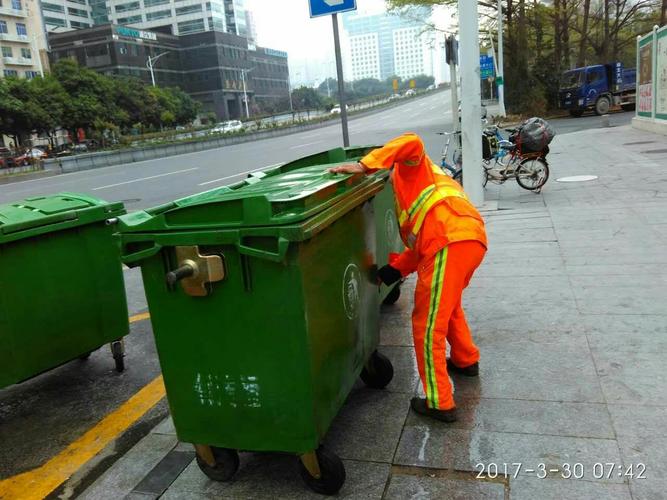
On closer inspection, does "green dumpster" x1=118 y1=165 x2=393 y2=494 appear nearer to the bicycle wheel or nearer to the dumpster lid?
the dumpster lid

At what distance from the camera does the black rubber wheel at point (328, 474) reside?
2555 millimetres

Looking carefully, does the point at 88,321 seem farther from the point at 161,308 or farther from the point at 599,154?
the point at 599,154

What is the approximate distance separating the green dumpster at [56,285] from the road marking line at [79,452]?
54 centimetres

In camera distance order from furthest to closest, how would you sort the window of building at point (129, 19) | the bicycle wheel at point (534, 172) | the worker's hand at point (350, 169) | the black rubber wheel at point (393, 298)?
the window of building at point (129, 19)
the bicycle wheel at point (534, 172)
the black rubber wheel at point (393, 298)
the worker's hand at point (350, 169)

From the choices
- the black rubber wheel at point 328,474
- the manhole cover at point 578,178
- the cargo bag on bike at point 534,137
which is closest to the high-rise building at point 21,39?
the manhole cover at point 578,178

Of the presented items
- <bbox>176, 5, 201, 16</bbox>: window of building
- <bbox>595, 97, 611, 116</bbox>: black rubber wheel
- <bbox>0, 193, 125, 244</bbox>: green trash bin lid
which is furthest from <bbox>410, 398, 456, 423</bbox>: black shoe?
<bbox>176, 5, 201, 16</bbox>: window of building

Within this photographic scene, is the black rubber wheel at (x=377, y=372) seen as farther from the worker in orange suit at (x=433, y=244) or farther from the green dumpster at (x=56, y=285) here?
the green dumpster at (x=56, y=285)

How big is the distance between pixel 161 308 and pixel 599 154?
1285 cm

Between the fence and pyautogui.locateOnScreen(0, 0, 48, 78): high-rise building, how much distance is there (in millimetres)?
67955

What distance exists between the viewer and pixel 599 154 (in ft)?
43.5

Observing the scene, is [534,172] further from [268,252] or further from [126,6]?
[126,6]

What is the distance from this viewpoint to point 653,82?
16.0 metres

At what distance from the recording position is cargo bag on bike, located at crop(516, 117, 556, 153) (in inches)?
351
